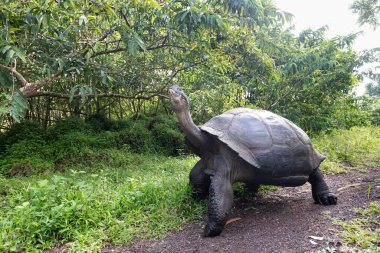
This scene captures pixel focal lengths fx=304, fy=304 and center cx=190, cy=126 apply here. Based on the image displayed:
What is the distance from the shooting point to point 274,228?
276 cm

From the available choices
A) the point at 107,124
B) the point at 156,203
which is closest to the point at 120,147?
the point at 107,124

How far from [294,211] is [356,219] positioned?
1.96ft

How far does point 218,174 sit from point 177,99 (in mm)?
794

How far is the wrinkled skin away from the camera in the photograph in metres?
2.67

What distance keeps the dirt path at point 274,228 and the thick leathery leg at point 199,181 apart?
1.35ft

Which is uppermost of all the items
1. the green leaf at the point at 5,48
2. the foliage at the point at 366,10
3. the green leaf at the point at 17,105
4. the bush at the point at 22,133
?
the foliage at the point at 366,10

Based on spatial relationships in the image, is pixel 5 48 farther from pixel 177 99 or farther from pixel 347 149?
pixel 347 149

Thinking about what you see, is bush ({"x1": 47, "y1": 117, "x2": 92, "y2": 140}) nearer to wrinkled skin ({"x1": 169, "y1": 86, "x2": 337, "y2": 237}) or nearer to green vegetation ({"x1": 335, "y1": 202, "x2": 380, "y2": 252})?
wrinkled skin ({"x1": 169, "y1": 86, "x2": 337, "y2": 237})

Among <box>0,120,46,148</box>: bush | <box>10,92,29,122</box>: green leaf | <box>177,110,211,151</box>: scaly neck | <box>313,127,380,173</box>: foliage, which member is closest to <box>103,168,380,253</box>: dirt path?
<box>177,110,211,151</box>: scaly neck

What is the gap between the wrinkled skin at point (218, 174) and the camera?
2.67 metres

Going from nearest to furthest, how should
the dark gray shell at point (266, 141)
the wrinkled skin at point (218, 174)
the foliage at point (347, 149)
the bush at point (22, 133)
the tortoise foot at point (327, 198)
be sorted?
the wrinkled skin at point (218, 174) → the dark gray shell at point (266, 141) → the tortoise foot at point (327, 198) → the foliage at point (347, 149) → the bush at point (22, 133)

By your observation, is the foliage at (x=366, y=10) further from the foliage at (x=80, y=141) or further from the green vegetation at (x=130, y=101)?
the foliage at (x=80, y=141)

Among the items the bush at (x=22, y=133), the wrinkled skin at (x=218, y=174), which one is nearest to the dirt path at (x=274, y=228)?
the wrinkled skin at (x=218, y=174)

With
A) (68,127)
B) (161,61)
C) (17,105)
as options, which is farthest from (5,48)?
(68,127)
